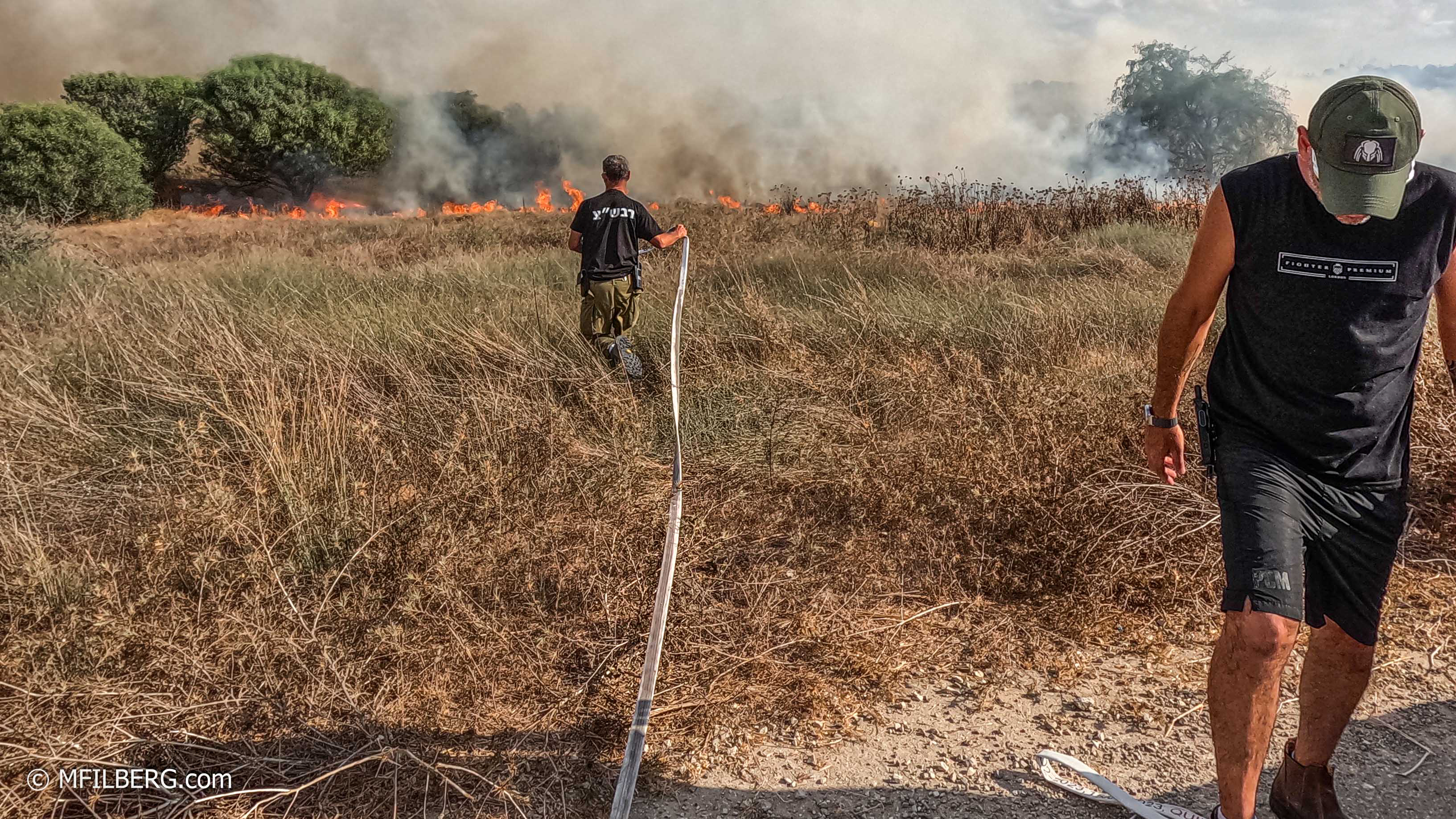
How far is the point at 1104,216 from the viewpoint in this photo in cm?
1308

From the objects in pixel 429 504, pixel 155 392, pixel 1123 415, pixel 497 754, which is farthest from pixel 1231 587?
pixel 155 392

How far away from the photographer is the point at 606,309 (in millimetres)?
6297

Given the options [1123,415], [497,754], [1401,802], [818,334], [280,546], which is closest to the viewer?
[1401,802]

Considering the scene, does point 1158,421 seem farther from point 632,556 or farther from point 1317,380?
point 632,556

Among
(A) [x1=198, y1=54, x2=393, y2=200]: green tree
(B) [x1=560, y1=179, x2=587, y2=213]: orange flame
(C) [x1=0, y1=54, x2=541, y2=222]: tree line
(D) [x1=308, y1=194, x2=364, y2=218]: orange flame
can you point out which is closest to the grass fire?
(B) [x1=560, y1=179, x2=587, y2=213]: orange flame

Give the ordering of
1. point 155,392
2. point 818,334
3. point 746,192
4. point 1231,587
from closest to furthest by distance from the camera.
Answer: point 1231,587 < point 155,392 < point 818,334 < point 746,192

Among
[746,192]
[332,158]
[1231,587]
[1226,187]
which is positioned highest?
[332,158]

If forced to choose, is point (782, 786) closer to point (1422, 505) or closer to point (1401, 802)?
point (1401, 802)

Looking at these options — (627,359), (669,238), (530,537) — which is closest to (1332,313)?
(530,537)

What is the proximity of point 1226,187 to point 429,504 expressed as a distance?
123 inches

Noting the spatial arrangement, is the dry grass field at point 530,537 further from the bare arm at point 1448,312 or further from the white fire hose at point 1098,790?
the bare arm at point 1448,312

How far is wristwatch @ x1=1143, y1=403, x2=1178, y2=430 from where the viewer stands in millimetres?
2279

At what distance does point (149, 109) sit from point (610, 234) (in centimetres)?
3653

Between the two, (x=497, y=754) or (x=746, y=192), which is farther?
(x=746, y=192)
